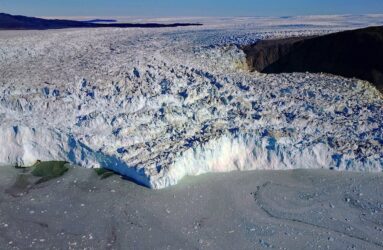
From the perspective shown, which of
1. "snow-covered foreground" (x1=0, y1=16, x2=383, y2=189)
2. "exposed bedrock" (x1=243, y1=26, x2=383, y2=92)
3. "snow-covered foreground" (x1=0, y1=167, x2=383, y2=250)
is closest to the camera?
"snow-covered foreground" (x1=0, y1=167, x2=383, y2=250)

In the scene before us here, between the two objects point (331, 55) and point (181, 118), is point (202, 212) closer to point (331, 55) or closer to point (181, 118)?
point (181, 118)

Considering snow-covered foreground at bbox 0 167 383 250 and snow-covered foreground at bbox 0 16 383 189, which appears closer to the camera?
snow-covered foreground at bbox 0 167 383 250

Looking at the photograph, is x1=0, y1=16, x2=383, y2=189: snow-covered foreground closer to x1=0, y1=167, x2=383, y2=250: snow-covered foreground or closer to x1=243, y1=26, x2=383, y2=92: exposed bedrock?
x1=0, y1=167, x2=383, y2=250: snow-covered foreground

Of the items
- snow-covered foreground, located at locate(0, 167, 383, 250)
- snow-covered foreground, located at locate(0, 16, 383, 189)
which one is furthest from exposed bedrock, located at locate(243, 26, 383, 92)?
snow-covered foreground, located at locate(0, 167, 383, 250)

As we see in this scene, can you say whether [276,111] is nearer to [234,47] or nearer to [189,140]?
[189,140]

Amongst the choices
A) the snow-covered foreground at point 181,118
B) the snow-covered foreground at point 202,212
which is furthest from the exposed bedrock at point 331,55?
the snow-covered foreground at point 202,212
